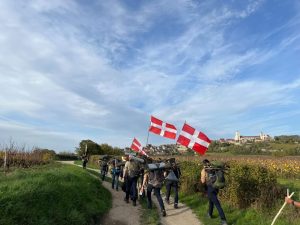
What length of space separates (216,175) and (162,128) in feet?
28.4

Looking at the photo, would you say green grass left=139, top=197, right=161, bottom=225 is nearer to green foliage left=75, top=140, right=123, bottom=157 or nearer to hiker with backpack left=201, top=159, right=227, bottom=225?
hiker with backpack left=201, top=159, right=227, bottom=225

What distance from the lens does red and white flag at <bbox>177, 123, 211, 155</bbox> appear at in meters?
16.2

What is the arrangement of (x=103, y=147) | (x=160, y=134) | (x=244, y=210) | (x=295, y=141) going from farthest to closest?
1. (x=295, y=141)
2. (x=103, y=147)
3. (x=160, y=134)
4. (x=244, y=210)

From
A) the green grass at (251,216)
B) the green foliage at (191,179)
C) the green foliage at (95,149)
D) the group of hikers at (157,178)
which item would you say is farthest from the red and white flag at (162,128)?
the green foliage at (95,149)

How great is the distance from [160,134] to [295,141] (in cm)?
6937

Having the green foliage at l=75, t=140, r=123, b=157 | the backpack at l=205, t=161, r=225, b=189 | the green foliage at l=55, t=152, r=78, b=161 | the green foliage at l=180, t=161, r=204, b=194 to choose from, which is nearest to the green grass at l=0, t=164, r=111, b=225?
the backpack at l=205, t=161, r=225, b=189

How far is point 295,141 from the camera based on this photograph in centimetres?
8138

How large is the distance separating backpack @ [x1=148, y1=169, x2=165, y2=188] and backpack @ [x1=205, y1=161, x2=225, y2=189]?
2.56 metres

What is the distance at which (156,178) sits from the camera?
47.2ft

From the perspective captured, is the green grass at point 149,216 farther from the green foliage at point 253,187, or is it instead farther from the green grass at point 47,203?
the green foliage at point 253,187

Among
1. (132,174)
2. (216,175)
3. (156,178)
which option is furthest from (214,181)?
(132,174)

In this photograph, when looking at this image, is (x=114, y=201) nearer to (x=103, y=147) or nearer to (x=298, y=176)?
(x=298, y=176)

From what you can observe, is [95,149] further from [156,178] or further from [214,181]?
[214,181]

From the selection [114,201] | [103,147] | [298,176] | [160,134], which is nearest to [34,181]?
[114,201]
